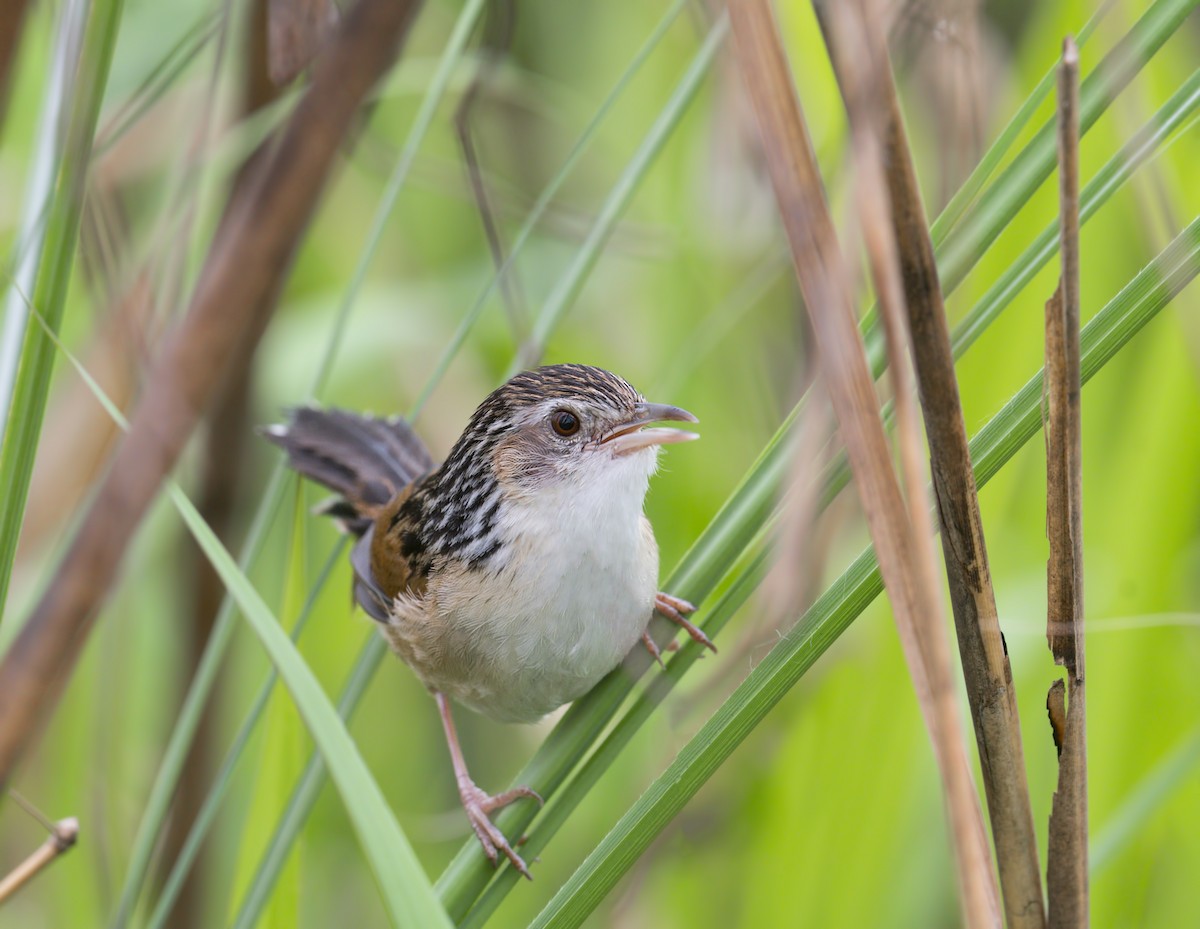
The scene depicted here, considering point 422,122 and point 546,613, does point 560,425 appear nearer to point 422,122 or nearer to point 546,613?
point 546,613

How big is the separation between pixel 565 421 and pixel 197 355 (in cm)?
106

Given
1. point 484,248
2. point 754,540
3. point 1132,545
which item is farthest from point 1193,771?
point 484,248

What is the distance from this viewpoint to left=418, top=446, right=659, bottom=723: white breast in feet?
7.02

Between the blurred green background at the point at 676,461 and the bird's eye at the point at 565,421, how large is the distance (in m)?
0.42

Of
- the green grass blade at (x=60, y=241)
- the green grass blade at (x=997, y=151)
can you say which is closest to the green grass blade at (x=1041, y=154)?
the green grass blade at (x=997, y=151)

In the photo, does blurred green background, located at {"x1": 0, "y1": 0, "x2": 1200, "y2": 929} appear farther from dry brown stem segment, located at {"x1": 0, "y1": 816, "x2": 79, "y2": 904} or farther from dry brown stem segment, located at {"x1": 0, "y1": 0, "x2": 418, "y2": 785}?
dry brown stem segment, located at {"x1": 0, "y1": 0, "x2": 418, "y2": 785}

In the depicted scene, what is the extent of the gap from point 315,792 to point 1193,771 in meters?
1.89

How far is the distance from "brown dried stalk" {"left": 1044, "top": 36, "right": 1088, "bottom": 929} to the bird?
2.10 feet

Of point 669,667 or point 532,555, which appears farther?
point 532,555

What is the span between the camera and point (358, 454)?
10.4ft

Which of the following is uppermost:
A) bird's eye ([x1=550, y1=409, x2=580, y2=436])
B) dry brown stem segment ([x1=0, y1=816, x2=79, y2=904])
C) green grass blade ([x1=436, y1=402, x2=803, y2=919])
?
bird's eye ([x1=550, y1=409, x2=580, y2=436])

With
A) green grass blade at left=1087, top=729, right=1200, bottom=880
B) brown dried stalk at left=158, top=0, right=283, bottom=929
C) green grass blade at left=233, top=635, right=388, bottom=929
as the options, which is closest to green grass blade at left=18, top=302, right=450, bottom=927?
green grass blade at left=233, top=635, right=388, bottom=929

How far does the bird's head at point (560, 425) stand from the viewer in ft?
7.38

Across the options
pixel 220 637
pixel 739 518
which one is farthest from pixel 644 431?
pixel 220 637
